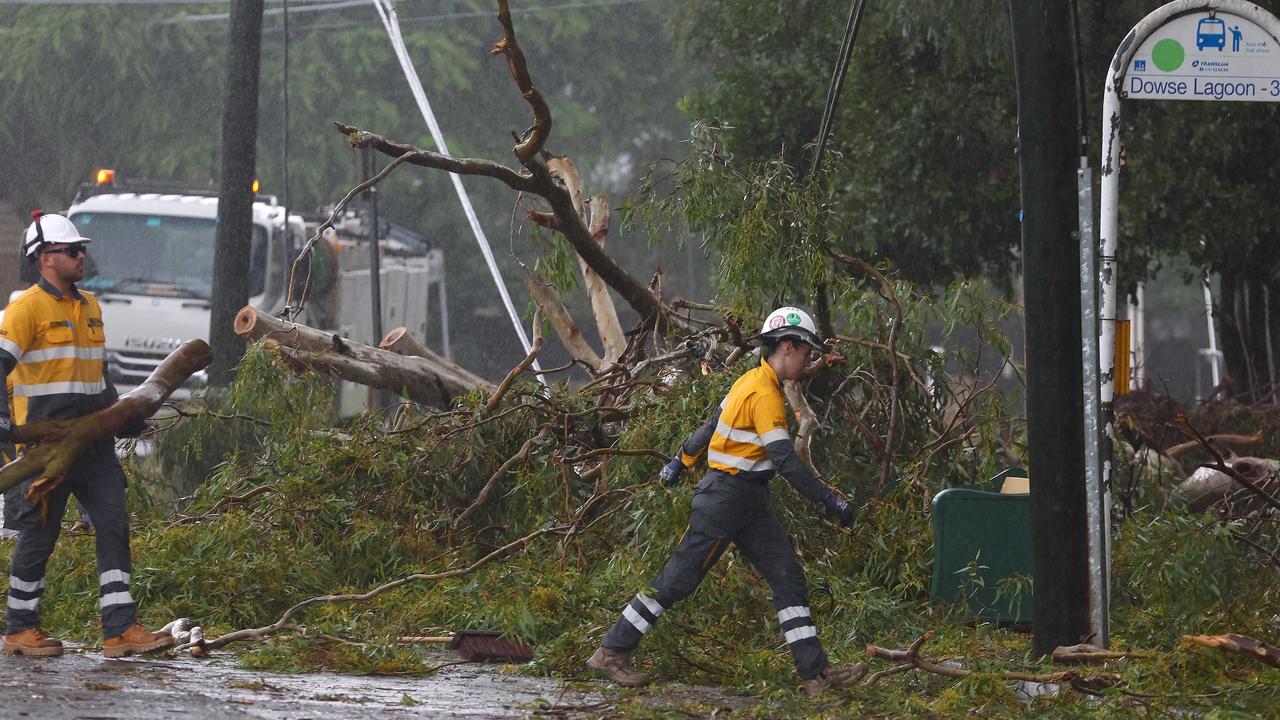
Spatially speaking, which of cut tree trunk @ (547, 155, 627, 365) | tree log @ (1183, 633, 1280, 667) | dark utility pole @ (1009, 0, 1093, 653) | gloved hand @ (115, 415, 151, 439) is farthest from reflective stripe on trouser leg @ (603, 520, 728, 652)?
cut tree trunk @ (547, 155, 627, 365)

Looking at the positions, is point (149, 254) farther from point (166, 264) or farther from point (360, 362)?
point (360, 362)

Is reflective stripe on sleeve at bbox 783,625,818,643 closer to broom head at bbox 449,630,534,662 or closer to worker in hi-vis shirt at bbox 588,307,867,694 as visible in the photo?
worker in hi-vis shirt at bbox 588,307,867,694

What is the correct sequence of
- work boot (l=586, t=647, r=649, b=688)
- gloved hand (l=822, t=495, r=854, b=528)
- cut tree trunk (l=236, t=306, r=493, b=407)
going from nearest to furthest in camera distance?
1. gloved hand (l=822, t=495, r=854, b=528)
2. work boot (l=586, t=647, r=649, b=688)
3. cut tree trunk (l=236, t=306, r=493, b=407)

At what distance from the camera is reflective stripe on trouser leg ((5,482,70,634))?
23.4ft

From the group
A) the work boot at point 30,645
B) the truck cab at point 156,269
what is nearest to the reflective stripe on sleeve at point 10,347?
the work boot at point 30,645

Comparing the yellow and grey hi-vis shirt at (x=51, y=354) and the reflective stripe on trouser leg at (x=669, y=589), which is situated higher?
the yellow and grey hi-vis shirt at (x=51, y=354)

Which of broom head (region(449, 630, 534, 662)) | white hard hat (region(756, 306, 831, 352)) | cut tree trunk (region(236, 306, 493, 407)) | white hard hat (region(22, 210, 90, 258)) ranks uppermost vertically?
white hard hat (region(22, 210, 90, 258))

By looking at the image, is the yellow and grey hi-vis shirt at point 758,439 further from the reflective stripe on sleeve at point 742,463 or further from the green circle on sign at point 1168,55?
the green circle on sign at point 1168,55

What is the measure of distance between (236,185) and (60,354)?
22.5ft

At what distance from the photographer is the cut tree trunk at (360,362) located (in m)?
10.4

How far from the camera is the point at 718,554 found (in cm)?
672

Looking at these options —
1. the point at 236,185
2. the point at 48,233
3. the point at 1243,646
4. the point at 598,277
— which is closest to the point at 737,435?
the point at 1243,646

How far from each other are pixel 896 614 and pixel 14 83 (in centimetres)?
2963

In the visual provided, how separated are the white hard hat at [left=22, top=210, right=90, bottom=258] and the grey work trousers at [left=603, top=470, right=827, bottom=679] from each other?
2806mm
